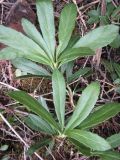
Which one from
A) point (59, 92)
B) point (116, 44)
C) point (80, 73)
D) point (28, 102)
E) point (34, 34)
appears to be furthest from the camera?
point (116, 44)

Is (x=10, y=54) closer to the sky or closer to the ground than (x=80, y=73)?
closer to the sky

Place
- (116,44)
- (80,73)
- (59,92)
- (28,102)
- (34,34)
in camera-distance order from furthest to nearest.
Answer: (116,44), (80,73), (34,34), (59,92), (28,102)

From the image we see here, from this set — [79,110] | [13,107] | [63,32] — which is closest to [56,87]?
[79,110]

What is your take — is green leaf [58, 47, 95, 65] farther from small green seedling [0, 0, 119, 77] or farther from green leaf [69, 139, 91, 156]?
green leaf [69, 139, 91, 156]

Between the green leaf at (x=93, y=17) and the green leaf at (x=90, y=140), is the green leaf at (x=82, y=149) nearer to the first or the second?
the green leaf at (x=90, y=140)

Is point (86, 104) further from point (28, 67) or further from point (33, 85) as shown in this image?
point (33, 85)

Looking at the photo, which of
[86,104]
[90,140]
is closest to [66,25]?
[86,104]

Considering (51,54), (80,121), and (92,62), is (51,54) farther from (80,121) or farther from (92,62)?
(92,62)
